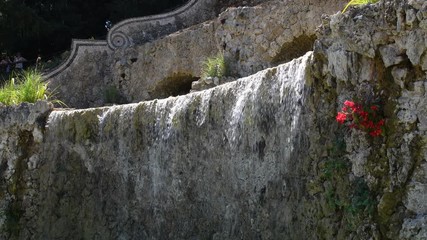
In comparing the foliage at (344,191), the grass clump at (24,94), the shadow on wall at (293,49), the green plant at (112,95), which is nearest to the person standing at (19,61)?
the green plant at (112,95)

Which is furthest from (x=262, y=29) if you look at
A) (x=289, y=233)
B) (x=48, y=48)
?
(x=48, y=48)

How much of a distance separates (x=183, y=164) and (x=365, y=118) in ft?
10.6

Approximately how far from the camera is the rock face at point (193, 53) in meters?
12.3

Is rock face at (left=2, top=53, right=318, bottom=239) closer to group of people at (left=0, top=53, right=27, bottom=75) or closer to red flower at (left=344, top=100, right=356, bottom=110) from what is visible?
red flower at (left=344, top=100, right=356, bottom=110)

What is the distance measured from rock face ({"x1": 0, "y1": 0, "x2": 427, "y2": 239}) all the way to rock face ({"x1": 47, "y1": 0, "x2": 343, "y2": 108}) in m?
3.39

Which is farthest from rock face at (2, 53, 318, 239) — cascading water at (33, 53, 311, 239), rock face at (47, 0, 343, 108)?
rock face at (47, 0, 343, 108)

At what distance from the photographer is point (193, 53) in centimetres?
1412

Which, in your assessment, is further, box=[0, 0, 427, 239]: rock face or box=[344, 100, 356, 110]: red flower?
box=[344, 100, 356, 110]: red flower

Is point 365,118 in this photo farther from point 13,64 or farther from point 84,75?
point 13,64

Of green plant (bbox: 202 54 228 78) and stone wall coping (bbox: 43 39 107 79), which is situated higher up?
stone wall coping (bbox: 43 39 107 79)

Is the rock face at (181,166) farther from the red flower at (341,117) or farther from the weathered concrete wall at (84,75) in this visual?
the weathered concrete wall at (84,75)

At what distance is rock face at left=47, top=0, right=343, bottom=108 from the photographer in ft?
40.5

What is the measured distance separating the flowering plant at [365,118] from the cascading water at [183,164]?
862 millimetres

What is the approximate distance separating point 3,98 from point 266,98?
5.63 m
